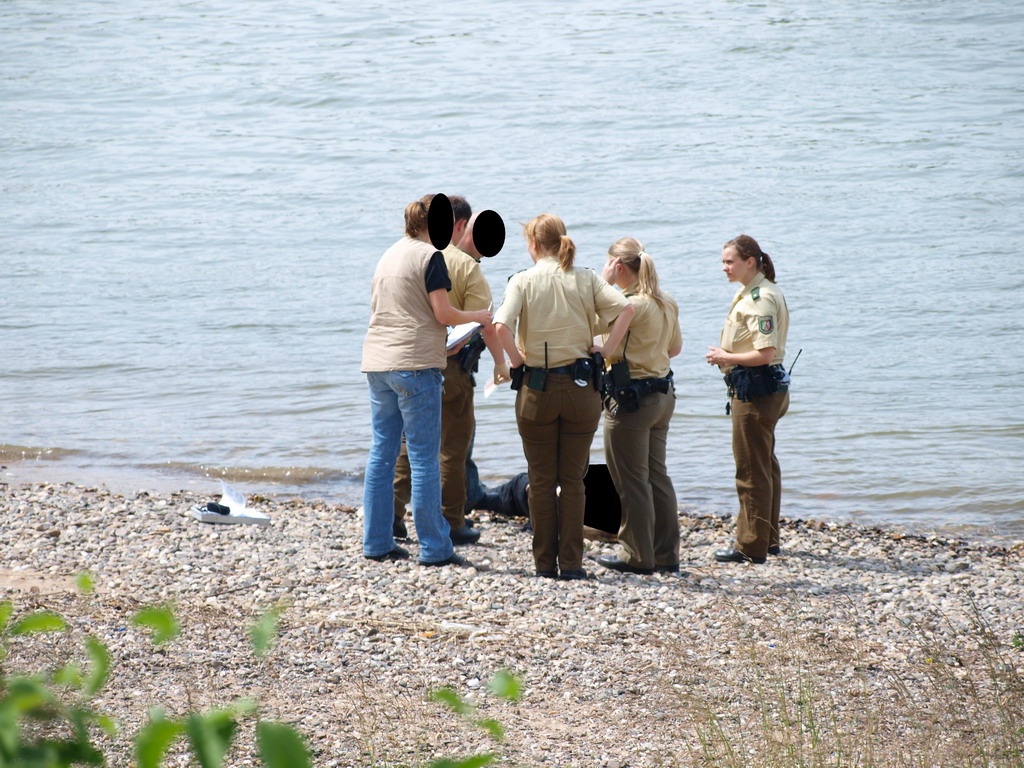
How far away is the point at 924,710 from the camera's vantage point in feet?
13.4

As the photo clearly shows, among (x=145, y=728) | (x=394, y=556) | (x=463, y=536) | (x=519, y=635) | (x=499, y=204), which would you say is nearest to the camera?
(x=145, y=728)

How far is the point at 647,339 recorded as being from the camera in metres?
6.00

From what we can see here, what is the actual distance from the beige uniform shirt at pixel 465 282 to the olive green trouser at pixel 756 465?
1.57 meters

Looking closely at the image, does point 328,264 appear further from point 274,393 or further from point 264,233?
point 274,393

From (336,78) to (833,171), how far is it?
60.1ft

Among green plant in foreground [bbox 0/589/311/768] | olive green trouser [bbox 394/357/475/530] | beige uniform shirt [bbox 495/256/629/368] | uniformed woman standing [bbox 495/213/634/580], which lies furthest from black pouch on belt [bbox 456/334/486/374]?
green plant in foreground [bbox 0/589/311/768]

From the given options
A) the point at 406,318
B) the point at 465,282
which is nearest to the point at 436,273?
the point at 406,318

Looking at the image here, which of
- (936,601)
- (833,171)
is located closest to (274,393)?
(936,601)

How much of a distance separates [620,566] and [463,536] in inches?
42.3

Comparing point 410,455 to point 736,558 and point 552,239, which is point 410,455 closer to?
point 552,239

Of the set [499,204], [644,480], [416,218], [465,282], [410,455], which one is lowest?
[644,480]

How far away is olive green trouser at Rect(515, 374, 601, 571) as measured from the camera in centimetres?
581

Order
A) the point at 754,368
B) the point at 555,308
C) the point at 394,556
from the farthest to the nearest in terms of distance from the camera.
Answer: the point at 394,556, the point at 754,368, the point at 555,308

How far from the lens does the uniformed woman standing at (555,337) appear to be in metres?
5.75
